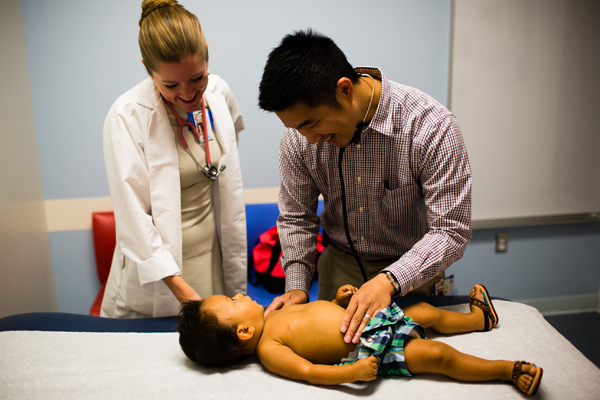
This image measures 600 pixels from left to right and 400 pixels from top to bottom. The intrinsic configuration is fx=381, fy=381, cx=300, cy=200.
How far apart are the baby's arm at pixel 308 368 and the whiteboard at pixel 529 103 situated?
2122 mm

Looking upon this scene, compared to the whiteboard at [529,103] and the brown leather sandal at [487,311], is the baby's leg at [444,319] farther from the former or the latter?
the whiteboard at [529,103]

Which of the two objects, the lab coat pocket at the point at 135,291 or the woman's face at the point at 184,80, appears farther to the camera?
the lab coat pocket at the point at 135,291

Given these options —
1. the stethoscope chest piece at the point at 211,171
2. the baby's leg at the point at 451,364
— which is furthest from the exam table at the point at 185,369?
the stethoscope chest piece at the point at 211,171

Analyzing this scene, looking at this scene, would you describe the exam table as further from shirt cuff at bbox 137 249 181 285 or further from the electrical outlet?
the electrical outlet

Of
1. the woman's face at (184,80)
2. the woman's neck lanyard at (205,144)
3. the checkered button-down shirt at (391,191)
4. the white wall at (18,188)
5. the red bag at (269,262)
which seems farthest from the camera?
the red bag at (269,262)

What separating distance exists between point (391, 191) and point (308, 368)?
63 centimetres

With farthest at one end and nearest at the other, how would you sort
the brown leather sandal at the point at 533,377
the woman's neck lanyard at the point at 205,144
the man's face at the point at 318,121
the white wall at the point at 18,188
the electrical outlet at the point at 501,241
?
1. the electrical outlet at the point at 501,241
2. the white wall at the point at 18,188
3. the woman's neck lanyard at the point at 205,144
4. the man's face at the point at 318,121
5. the brown leather sandal at the point at 533,377

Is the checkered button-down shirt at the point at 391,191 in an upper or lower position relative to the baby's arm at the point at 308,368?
upper

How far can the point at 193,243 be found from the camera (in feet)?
5.43

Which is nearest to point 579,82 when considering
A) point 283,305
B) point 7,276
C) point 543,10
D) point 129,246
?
point 543,10

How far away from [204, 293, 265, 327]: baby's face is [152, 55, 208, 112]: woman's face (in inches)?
28.5

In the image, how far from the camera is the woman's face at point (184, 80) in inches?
A: 50.7

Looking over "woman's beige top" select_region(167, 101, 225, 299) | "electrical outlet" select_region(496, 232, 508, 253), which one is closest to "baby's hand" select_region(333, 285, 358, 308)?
"woman's beige top" select_region(167, 101, 225, 299)

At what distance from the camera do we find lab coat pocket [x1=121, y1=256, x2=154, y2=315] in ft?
5.11
